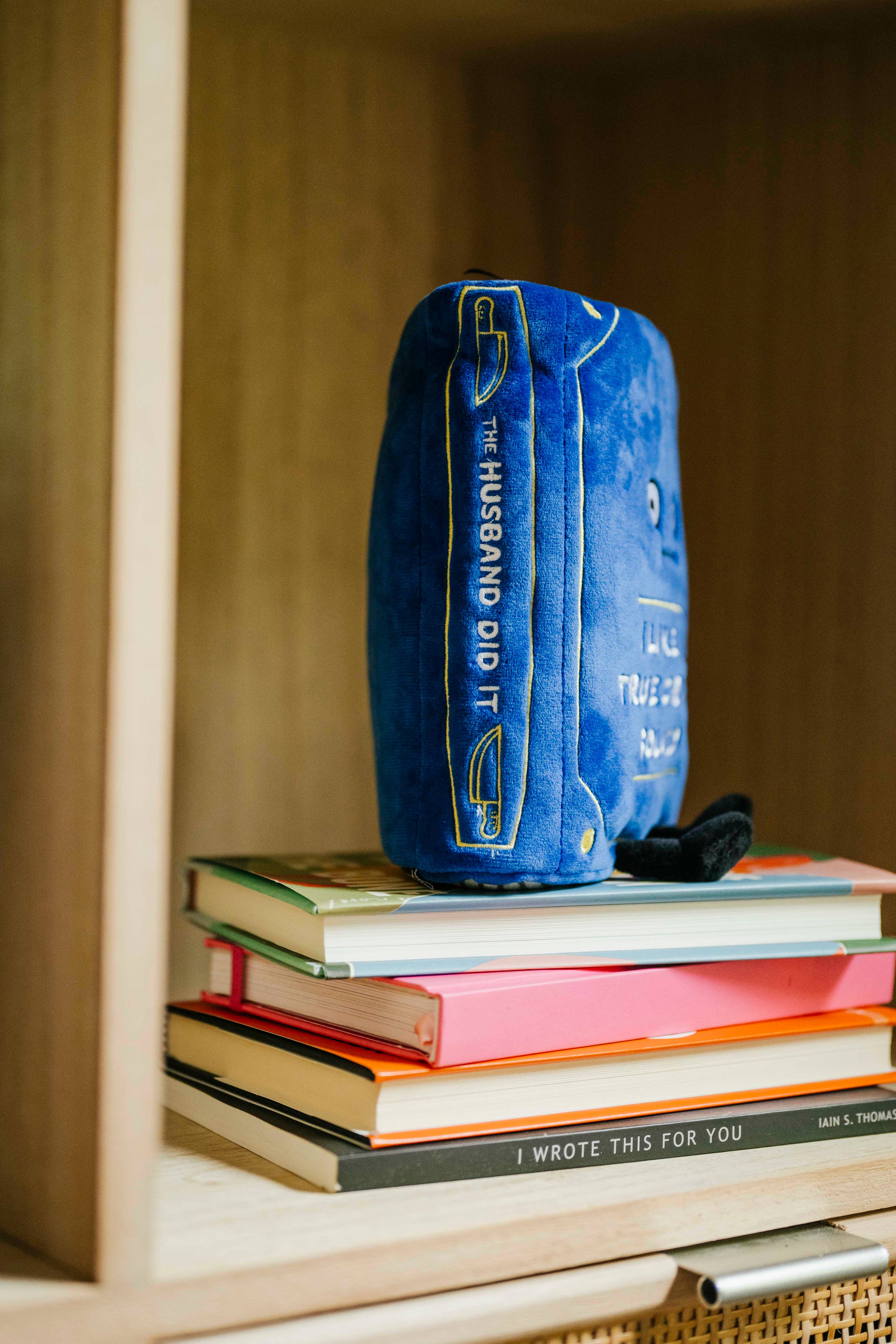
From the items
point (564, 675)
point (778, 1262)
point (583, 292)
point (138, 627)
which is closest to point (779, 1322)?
point (778, 1262)

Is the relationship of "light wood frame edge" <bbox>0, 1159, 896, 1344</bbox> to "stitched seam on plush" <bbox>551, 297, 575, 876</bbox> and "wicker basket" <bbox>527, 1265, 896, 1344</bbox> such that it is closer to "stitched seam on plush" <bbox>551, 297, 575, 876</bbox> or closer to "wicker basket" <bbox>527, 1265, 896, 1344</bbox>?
"wicker basket" <bbox>527, 1265, 896, 1344</bbox>

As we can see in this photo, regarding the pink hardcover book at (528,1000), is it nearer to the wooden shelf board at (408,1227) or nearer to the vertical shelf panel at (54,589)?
the wooden shelf board at (408,1227)

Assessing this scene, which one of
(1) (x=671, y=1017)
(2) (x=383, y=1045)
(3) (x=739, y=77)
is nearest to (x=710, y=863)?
(1) (x=671, y=1017)

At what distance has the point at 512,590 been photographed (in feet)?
1.96

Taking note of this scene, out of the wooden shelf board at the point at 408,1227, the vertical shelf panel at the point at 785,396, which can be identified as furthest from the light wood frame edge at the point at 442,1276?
the vertical shelf panel at the point at 785,396

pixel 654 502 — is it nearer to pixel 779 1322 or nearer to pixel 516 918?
pixel 516 918

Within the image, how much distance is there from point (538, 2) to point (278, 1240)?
81 cm

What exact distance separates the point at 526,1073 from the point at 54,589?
310 mm

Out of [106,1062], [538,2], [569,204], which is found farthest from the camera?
[569,204]

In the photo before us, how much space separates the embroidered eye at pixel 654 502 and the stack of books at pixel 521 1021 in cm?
20

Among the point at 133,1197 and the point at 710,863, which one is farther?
the point at 710,863

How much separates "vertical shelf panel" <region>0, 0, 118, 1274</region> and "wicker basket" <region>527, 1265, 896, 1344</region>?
22 cm

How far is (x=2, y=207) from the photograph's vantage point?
507 mm

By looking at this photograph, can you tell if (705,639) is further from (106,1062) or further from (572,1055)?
(106,1062)
